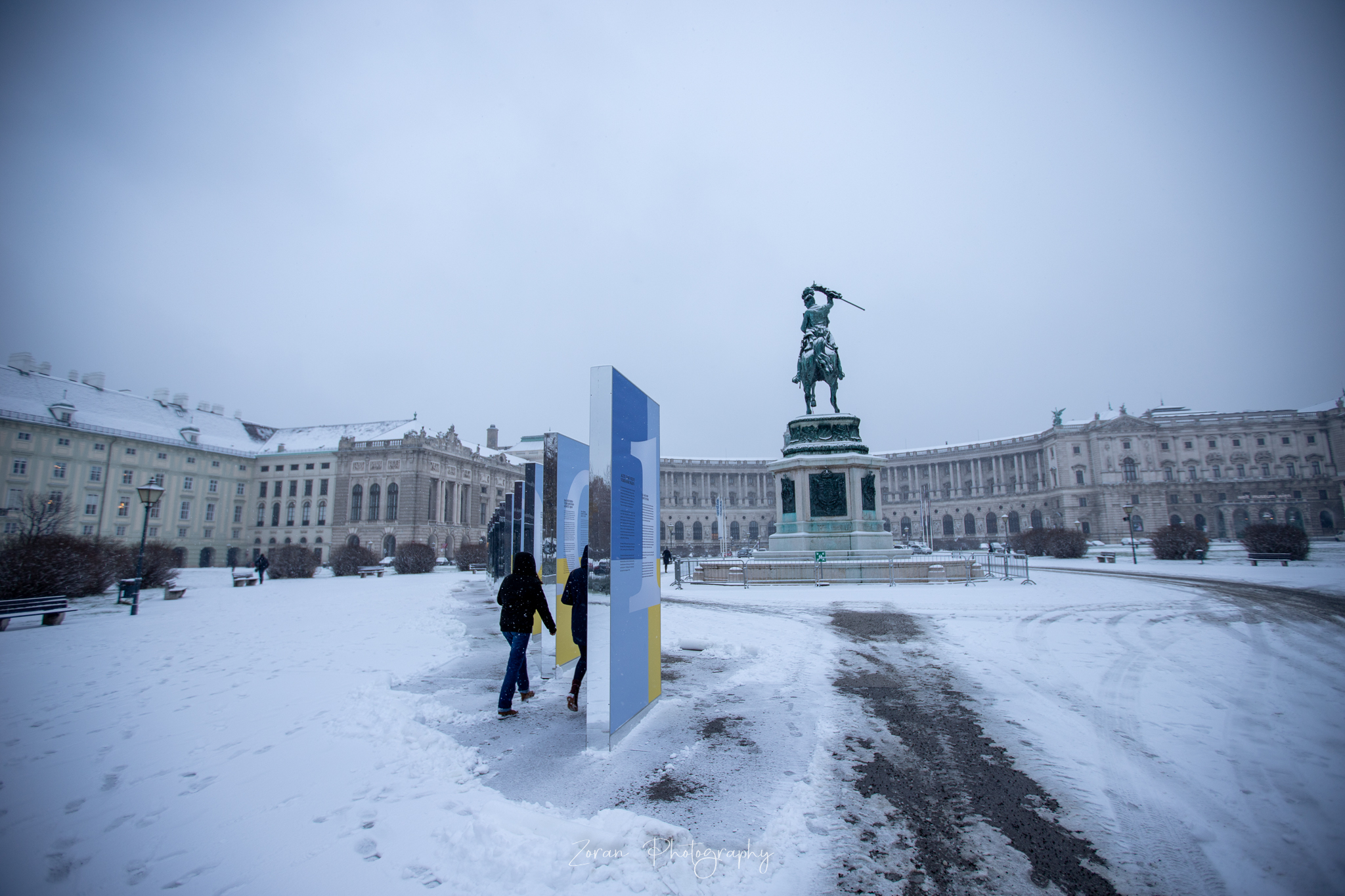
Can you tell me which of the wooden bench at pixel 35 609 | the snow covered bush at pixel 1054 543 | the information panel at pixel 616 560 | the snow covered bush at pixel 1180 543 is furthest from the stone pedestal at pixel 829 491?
the snow covered bush at pixel 1054 543

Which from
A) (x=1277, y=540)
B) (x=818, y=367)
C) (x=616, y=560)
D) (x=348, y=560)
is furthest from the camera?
(x=348, y=560)

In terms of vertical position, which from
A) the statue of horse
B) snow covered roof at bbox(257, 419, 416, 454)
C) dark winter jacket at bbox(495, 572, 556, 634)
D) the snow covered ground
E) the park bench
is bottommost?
the snow covered ground

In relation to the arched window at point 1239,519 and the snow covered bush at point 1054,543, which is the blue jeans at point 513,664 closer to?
the snow covered bush at point 1054,543

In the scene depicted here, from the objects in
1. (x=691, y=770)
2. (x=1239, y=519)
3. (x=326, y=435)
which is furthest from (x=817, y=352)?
(x=1239, y=519)

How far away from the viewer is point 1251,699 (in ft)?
20.0

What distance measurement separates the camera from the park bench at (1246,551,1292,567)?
82.5ft

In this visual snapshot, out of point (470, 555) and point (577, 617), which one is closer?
point (577, 617)

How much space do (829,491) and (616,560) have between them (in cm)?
1817

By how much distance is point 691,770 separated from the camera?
184 inches

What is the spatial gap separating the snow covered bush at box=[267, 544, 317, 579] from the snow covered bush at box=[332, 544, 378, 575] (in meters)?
2.20

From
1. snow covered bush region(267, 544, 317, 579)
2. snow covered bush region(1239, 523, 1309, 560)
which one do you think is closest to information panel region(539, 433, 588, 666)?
snow covered bush region(267, 544, 317, 579)

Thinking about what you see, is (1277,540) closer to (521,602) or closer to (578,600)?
(578,600)

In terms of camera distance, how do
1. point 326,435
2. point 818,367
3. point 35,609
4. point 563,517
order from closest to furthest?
point 563,517 < point 35,609 < point 818,367 < point 326,435

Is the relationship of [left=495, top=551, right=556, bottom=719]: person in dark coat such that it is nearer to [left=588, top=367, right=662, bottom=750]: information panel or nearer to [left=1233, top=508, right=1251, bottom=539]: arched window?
[left=588, top=367, right=662, bottom=750]: information panel
